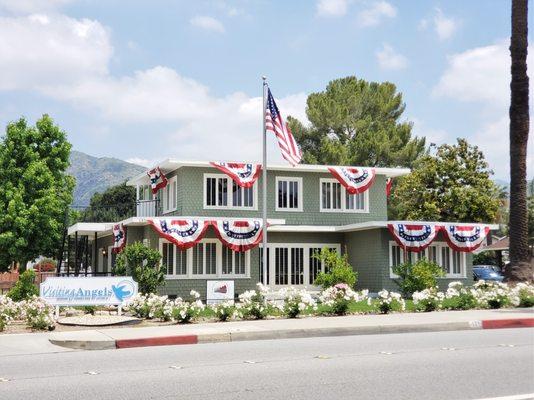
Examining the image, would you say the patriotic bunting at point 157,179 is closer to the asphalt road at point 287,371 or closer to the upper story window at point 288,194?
the upper story window at point 288,194

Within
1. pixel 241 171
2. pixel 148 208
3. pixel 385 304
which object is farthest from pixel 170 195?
pixel 385 304

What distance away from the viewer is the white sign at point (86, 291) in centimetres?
1792

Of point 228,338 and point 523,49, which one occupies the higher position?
point 523,49

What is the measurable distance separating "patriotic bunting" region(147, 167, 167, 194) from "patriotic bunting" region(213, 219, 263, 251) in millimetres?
4270

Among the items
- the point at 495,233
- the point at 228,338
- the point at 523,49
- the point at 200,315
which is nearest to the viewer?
the point at 228,338

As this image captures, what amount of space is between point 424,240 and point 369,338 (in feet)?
51.4

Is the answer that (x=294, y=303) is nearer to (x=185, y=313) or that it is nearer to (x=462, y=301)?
(x=185, y=313)

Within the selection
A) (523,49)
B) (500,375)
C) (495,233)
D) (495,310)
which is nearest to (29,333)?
(500,375)

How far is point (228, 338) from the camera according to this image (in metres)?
14.4

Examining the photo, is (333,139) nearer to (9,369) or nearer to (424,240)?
(424,240)

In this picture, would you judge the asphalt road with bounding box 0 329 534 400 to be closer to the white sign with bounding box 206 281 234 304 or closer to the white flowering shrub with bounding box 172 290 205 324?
the white flowering shrub with bounding box 172 290 205 324

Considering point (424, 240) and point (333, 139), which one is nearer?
point (424, 240)

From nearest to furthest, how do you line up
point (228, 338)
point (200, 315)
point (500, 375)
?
point (500, 375)
point (228, 338)
point (200, 315)

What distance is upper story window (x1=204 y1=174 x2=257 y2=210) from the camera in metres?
29.8
